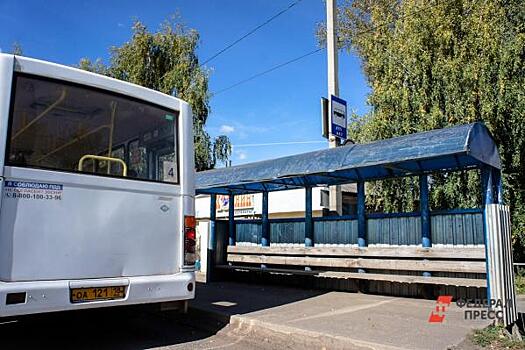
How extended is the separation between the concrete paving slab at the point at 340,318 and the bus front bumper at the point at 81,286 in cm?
138

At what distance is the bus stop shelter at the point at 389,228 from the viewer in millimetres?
6625

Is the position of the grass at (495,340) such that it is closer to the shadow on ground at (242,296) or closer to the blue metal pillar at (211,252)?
the shadow on ground at (242,296)

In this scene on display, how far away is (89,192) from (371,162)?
4.59 meters

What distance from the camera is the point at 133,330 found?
6.61 m

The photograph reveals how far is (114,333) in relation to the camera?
6340mm

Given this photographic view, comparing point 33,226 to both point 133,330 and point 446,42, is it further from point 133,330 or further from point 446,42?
point 446,42

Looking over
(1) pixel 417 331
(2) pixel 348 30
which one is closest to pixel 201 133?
(2) pixel 348 30

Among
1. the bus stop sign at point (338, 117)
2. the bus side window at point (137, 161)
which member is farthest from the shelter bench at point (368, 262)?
the bus side window at point (137, 161)

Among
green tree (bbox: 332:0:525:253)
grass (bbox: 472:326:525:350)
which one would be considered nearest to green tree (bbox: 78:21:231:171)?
green tree (bbox: 332:0:525:253)

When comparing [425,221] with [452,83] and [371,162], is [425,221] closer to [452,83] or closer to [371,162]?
[371,162]

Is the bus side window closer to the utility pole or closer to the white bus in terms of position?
the white bus

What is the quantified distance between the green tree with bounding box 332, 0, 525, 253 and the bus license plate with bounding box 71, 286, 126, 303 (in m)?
9.06

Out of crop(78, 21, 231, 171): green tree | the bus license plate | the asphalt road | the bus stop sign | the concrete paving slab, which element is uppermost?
crop(78, 21, 231, 171): green tree

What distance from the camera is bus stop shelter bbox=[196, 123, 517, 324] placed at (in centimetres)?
662
